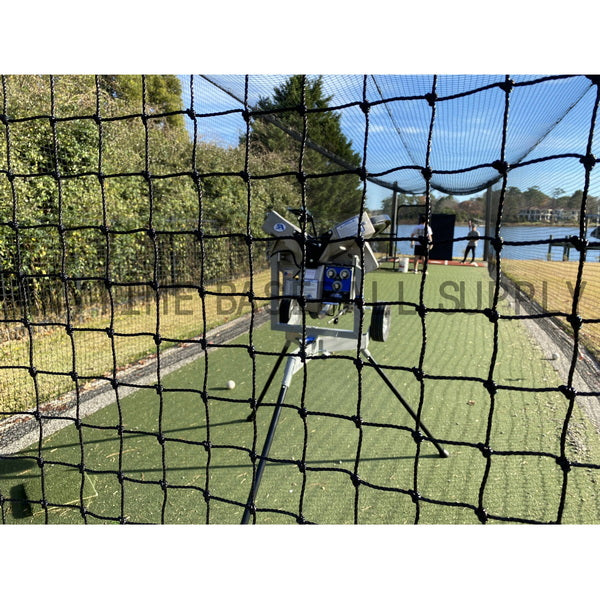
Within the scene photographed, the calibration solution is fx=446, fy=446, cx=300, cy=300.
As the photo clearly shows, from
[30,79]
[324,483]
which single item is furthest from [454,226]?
[324,483]

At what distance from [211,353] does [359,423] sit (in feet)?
7.64

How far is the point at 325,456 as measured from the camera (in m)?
1.89

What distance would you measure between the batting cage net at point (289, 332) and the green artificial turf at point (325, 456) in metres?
0.01

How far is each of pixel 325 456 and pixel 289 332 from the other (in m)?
0.56

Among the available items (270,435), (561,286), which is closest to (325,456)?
(270,435)

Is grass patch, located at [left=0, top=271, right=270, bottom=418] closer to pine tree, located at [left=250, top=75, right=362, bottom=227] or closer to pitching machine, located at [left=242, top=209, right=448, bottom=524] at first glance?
pitching machine, located at [left=242, top=209, right=448, bottom=524]

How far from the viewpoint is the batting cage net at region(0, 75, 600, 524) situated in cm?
131

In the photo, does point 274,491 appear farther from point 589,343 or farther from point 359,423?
point 589,343

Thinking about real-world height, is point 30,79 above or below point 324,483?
above

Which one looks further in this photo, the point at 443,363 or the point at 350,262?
the point at 443,363

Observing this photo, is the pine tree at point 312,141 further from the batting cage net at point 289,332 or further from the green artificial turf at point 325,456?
the green artificial turf at point 325,456

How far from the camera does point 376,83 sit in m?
2.45

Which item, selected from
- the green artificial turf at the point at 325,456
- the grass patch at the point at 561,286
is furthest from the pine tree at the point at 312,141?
the grass patch at the point at 561,286

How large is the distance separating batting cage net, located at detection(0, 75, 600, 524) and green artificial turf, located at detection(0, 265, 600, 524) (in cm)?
1
